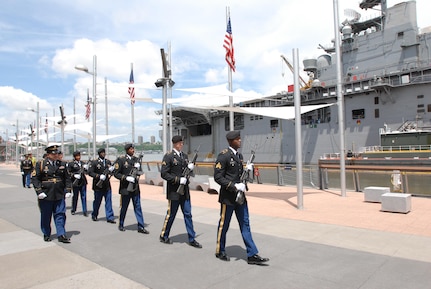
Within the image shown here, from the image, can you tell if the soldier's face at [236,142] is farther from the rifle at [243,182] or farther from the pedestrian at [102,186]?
the pedestrian at [102,186]

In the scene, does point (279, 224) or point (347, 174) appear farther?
point (347, 174)

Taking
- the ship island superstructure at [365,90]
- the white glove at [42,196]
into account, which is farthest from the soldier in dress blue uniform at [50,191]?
the ship island superstructure at [365,90]

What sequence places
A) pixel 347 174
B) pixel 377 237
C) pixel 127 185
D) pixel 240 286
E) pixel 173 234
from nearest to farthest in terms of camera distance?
pixel 240 286 < pixel 377 237 < pixel 173 234 < pixel 127 185 < pixel 347 174

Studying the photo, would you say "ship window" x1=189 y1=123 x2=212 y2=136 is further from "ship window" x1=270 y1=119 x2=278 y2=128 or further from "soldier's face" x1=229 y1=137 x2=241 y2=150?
"soldier's face" x1=229 y1=137 x2=241 y2=150

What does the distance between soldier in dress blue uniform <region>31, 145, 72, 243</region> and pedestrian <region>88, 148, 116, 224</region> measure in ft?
5.92

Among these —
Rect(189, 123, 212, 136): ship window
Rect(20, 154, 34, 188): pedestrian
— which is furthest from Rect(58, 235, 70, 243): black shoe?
Rect(189, 123, 212, 136): ship window

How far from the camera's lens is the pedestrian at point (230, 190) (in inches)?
184

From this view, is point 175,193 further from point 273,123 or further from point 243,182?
point 273,123

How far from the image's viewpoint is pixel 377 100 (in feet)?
100

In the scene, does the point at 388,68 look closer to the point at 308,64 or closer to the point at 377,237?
the point at 308,64

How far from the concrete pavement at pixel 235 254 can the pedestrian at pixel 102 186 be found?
11.2 inches

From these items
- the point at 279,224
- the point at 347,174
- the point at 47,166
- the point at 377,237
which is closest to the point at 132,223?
the point at 47,166

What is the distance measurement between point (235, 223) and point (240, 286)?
143 inches

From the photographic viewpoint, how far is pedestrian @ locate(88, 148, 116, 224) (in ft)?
26.1
